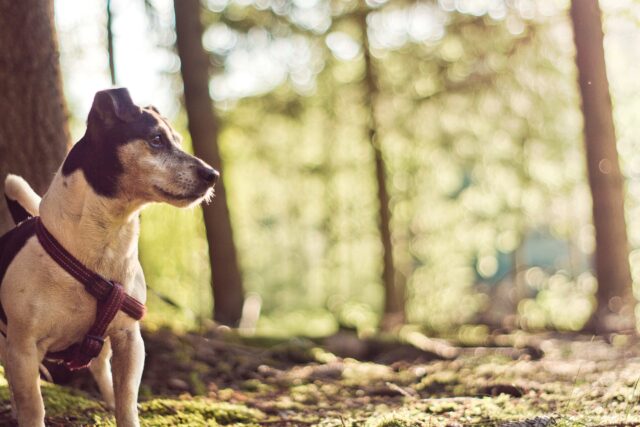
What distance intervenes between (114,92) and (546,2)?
40.7 feet

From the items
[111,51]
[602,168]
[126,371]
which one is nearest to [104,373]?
[126,371]

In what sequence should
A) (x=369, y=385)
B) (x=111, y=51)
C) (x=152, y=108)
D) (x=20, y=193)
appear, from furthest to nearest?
(x=111, y=51), (x=369, y=385), (x=20, y=193), (x=152, y=108)

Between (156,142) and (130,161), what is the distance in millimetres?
177

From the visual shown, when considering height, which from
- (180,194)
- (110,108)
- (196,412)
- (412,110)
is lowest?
(196,412)

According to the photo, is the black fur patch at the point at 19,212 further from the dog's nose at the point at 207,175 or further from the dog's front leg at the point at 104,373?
the dog's nose at the point at 207,175

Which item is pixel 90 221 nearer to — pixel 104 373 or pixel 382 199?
pixel 104 373

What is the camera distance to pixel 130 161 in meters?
3.60

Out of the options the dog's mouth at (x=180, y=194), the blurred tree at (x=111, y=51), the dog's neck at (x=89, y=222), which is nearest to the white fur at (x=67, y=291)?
the dog's neck at (x=89, y=222)

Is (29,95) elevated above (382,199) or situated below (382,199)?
below

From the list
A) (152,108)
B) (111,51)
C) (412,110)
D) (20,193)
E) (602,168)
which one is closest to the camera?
(152,108)

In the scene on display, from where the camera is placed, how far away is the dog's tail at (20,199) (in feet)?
15.1

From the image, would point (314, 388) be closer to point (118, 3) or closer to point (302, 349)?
point (302, 349)

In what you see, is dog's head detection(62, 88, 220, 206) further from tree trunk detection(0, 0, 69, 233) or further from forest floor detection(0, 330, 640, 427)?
tree trunk detection(0, 0, 69, 233)

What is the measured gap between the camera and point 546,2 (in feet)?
46.4
